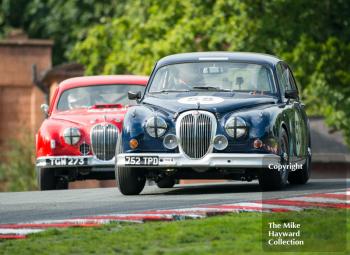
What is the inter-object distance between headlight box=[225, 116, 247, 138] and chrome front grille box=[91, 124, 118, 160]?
163 inches

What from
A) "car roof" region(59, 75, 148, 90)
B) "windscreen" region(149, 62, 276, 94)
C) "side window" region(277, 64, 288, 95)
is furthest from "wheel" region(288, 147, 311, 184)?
"car roof" region(59, 75, 148, 90)

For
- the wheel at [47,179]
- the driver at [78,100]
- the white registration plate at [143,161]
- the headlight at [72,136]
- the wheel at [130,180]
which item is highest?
the driver at [78,100]

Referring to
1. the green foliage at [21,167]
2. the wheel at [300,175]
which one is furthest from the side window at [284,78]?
→ the green foliage at [21,167]

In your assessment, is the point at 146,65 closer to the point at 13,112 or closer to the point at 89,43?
the point at 89,43

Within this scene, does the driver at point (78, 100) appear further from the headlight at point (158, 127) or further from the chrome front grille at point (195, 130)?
the chrome front grille at point (195, 130)

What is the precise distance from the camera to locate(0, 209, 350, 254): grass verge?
37.3 feet

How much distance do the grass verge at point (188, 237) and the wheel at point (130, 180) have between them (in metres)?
3.63

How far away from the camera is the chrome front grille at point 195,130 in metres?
16.5

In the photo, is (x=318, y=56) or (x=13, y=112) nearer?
(x=318, y=56)

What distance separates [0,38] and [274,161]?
4283 centimetres

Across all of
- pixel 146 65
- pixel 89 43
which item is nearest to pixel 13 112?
pixel 89 43

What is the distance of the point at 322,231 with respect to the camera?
12.3 meters

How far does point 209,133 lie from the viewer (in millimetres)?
16500

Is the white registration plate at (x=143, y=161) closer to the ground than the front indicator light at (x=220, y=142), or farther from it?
closer to the ground
